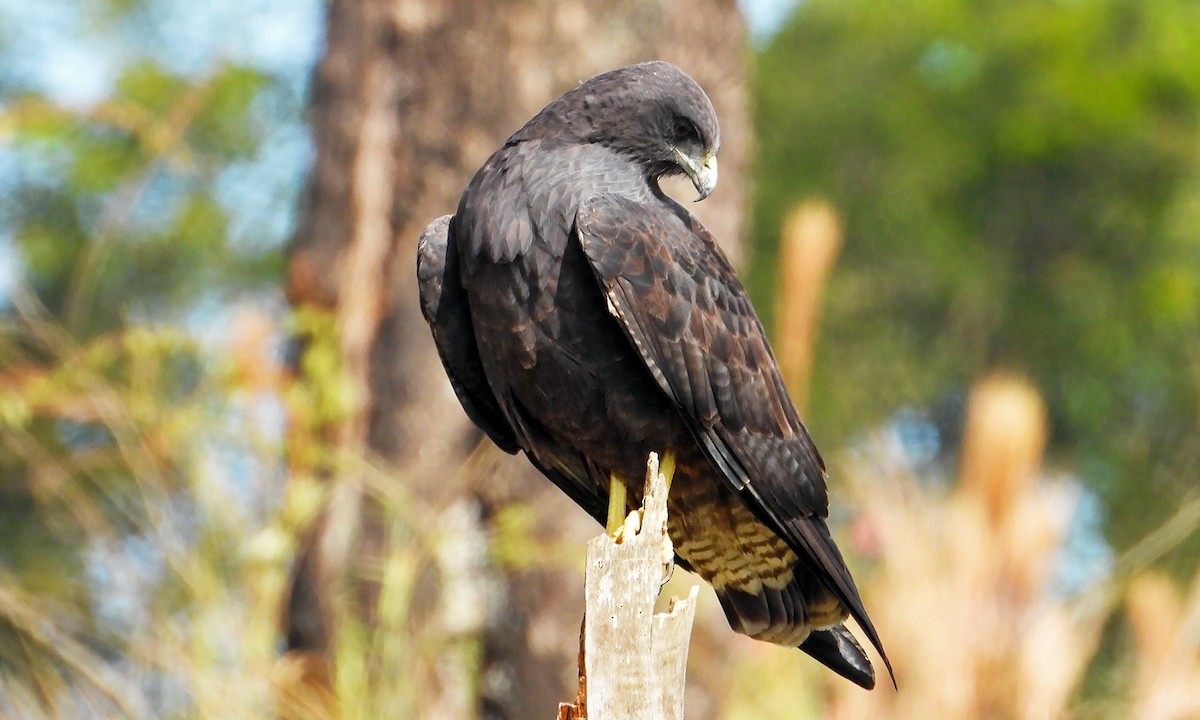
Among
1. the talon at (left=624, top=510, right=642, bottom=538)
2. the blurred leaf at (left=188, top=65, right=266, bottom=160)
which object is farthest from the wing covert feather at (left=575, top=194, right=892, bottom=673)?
the blurred leaf at (left=188, top=65, right=266, bottom=160)

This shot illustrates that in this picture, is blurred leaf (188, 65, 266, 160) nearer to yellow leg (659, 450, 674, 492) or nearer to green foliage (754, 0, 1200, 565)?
green foliage (754, 0, 1200, 565)

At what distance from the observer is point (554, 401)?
3.05 meters

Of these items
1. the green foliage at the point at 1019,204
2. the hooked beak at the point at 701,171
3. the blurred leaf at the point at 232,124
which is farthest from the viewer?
the green foliage at the point at 1019,204

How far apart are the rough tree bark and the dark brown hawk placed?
2.22m

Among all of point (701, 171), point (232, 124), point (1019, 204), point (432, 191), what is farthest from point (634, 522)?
point (1019, 204)

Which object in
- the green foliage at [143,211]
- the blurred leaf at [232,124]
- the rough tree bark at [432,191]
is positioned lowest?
the rough tree bark at [432,191]

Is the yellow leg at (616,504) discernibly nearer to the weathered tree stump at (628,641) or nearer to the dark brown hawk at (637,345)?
the dark brown hawk at (637,345)

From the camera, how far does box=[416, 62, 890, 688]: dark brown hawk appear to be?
2.96 metres

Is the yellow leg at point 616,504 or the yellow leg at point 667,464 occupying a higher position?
the yellow leg at point 667,464

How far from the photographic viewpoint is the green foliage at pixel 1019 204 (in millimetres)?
12141

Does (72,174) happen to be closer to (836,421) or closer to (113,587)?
(836,421)

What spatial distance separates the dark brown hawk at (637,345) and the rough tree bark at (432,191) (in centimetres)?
222

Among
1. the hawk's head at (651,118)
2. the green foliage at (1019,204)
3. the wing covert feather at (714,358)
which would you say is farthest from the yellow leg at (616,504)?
the green foliage at (1019,204)

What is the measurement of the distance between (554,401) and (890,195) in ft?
33.5
